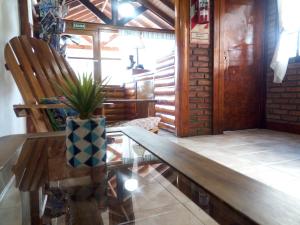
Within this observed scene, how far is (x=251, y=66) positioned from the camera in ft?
11.7

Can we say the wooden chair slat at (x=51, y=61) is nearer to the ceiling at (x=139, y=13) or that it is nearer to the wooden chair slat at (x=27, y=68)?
the wooden chair slat at (x=27, y=68)

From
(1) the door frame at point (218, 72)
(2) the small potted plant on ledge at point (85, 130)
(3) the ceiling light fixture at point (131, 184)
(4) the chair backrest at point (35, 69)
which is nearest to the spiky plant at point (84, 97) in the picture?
(2) the small potted plant on ledge at point (85, 130)

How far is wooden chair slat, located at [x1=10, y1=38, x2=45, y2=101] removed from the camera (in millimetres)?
1799

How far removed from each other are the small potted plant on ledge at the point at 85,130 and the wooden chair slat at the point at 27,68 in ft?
4.25

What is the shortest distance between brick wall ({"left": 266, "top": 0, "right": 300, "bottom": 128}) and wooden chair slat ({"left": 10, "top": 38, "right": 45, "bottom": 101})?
10.3ft

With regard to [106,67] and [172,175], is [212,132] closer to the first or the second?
[172,175]

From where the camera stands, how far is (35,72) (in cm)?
190

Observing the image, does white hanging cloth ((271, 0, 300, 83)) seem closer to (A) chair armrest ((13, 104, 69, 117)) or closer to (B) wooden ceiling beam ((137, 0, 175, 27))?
(A) chair armrest ((13, 104, 69, 117))

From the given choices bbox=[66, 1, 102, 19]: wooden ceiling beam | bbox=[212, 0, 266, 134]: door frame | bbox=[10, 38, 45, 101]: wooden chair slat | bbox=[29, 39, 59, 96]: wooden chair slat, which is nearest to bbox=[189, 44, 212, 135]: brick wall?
bbox=[212, 0, 266, 134]: door frame

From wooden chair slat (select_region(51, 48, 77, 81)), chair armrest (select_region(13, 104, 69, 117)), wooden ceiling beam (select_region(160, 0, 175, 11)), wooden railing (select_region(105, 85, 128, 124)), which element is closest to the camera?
chair armrest (select_region(13, 104, 69, 117))

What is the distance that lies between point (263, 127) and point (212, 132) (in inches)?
38.7

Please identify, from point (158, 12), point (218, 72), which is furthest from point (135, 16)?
point (218, 72)

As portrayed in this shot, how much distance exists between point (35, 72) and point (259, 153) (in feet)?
7.07

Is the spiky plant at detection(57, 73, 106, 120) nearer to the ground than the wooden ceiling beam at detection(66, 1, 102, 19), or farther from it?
nearer to the ground
